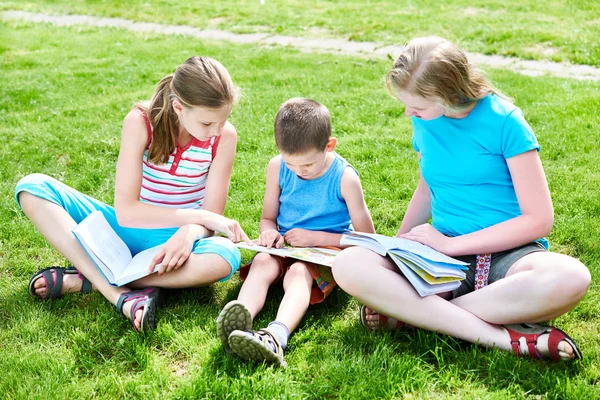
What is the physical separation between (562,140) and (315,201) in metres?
2.46

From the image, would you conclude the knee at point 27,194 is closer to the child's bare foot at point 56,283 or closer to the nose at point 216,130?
the child's bare foot at point 56,283

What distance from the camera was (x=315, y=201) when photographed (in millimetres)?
3359

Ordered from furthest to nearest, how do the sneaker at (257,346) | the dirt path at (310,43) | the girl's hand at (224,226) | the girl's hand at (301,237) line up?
1. the dirt path at (310,43)
2. the girl's hand at (301,237)
3. the girl's hand at (224,226)
4. the sneaker at (257,346)

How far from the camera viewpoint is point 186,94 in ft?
9.94

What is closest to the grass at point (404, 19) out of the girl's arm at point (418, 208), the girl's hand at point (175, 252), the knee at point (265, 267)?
the girl's arm at point (418, 208)

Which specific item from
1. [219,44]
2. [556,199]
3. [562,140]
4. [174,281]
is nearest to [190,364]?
[174,281]

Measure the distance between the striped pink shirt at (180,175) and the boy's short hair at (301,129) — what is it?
1.50ft

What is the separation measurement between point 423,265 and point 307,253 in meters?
0.58

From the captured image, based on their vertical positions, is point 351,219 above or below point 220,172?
below

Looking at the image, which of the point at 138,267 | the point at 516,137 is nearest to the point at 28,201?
the point at 138,267

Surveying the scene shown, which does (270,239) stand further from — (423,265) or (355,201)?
(423,265)

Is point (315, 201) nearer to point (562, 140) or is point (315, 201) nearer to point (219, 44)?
point (562, 140)

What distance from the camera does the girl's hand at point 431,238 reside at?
9.36 feet

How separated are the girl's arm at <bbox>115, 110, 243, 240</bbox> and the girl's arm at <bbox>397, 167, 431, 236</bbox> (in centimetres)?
81
